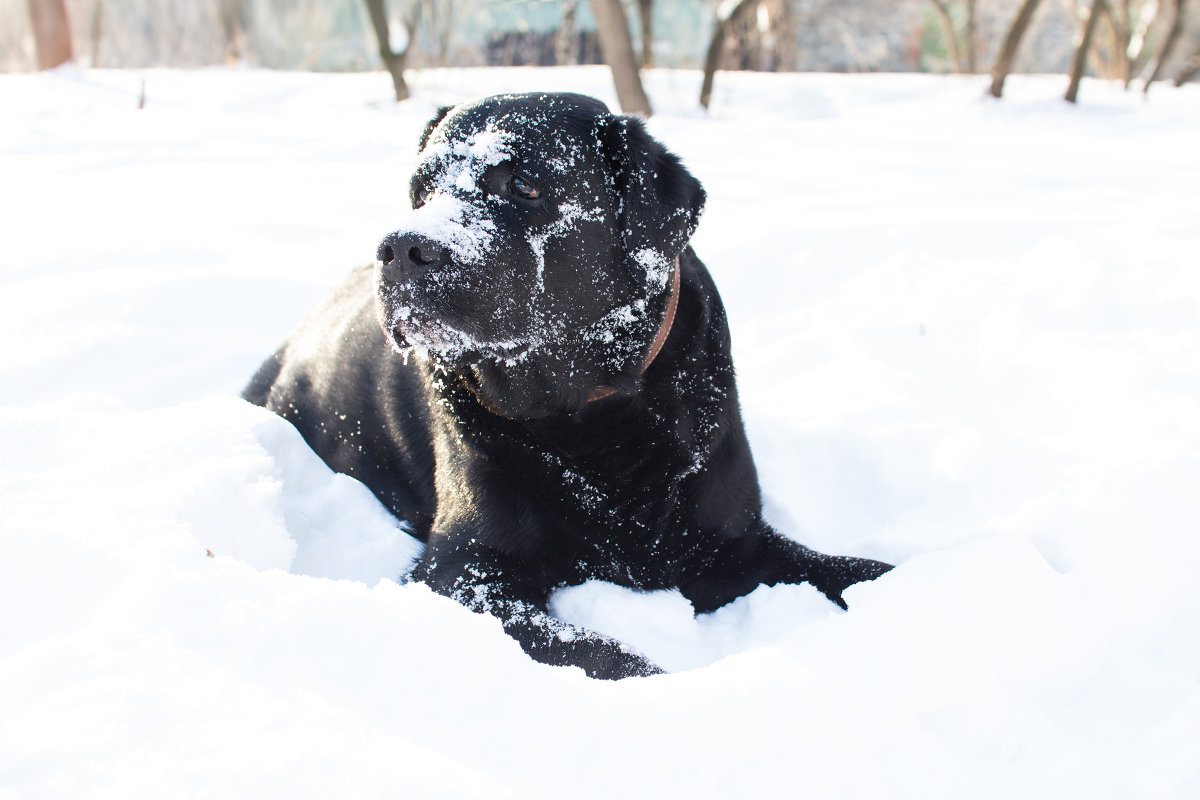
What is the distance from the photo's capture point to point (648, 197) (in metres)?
2.13

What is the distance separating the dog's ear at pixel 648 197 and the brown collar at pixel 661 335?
64 mm

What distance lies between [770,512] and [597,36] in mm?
26815

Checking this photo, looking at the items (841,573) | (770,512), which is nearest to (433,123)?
(770,512)

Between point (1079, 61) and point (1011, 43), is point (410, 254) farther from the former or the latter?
point (1079, 61)

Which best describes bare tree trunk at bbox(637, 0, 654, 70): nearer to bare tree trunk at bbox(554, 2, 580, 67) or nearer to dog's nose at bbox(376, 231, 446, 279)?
bare tree trunk at bbox(554, 2, 580, 67)

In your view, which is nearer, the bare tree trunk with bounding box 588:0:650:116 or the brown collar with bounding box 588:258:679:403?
the brown collar with bounding box 588:258:679:403

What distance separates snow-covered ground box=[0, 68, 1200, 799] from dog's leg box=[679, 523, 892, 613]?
78 millimetres

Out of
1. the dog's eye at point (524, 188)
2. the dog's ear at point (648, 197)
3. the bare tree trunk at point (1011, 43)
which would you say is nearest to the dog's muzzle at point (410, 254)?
the dog's eye at point (524, 188)

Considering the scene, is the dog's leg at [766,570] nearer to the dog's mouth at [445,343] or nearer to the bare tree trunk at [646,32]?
the dog's mouth at [445,343]

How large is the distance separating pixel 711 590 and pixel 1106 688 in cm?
96

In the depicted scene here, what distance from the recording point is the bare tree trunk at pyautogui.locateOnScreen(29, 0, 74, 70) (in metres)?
11.1

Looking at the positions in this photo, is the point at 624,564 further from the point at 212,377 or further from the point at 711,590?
the point at 212,377

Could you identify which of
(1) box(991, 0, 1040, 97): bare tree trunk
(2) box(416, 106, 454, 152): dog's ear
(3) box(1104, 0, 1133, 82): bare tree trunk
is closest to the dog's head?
(2) box(416, 106, 454, 152): dog's ear

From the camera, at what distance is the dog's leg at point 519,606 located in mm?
1870
